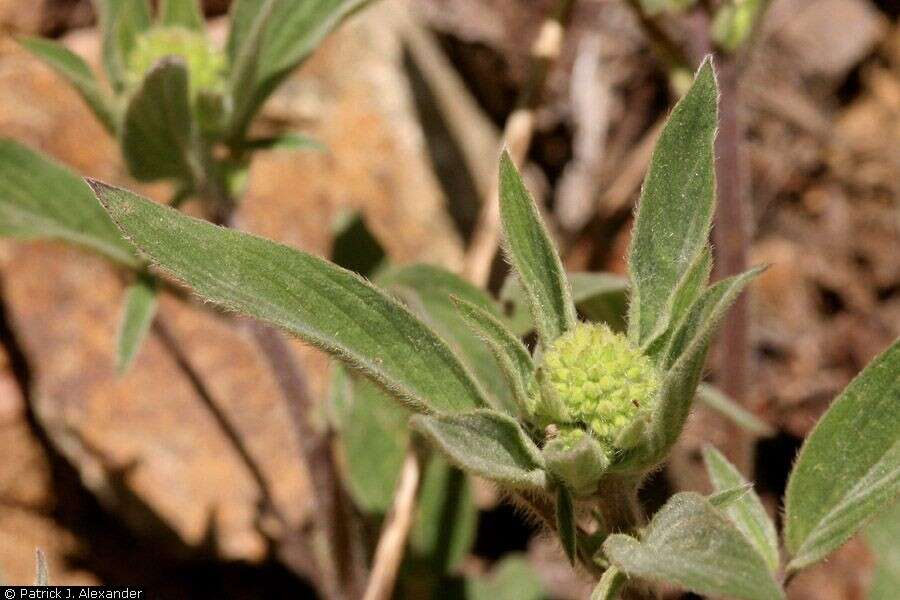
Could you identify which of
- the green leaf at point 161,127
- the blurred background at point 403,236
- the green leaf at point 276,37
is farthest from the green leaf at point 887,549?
the green leaf at point 161,127

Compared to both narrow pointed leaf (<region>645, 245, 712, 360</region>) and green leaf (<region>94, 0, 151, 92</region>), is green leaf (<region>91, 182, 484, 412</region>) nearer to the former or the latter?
narrow pointed leaf (<region>645, 245, 712, 360</region>)

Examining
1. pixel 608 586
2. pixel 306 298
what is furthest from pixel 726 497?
pixel 306 298

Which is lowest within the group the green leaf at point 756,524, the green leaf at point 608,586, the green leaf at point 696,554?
the green leaf at point 756,524

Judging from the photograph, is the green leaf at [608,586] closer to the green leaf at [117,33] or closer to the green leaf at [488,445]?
the green leaf at [488,445]

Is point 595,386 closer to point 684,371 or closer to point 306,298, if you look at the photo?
point 684,371

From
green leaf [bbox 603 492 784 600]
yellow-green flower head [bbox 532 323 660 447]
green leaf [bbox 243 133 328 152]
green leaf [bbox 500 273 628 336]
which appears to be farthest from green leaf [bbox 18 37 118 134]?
green leaf [bbox 603 492 784 600]

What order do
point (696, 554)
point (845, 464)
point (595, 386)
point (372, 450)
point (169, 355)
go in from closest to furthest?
point (696, 554) < point (595, 386) < point (845, 464) < point (372, 450) < point (169, 355)
